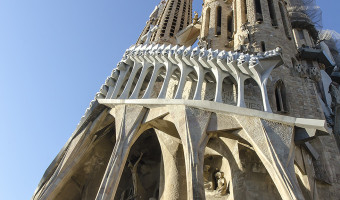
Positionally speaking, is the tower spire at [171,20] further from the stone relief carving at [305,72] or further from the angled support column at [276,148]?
the angled support column at [276,148]

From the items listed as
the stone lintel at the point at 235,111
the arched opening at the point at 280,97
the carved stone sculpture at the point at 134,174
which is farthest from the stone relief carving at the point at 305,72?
the carved stone sculpture at the point at 134,174

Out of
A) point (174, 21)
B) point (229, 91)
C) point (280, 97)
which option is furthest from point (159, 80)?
point (174, 21)

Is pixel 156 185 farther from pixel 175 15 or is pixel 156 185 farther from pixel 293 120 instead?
pixel 175 15

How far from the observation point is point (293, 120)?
699 cm

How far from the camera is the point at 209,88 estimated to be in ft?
31.3

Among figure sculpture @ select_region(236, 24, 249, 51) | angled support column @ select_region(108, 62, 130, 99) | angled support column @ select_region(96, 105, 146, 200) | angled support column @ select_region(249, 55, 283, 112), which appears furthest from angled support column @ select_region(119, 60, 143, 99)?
figure sculpture @ select_region(236, 24, 249, 51)

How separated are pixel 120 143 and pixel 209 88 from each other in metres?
3.13

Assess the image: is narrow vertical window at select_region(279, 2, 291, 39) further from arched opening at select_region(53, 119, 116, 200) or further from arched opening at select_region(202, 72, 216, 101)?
arched opening at select_region(53, 119, 116, 200)

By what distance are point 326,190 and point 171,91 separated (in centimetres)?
482

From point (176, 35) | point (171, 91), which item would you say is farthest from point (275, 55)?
point (176, 35)

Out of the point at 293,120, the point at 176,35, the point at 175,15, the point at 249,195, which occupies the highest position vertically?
the point at 175,15

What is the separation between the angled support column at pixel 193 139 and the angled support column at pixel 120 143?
2.80 feet

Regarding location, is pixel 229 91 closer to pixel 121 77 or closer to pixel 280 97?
pixel 280 97

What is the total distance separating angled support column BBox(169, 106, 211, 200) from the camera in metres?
6.27
